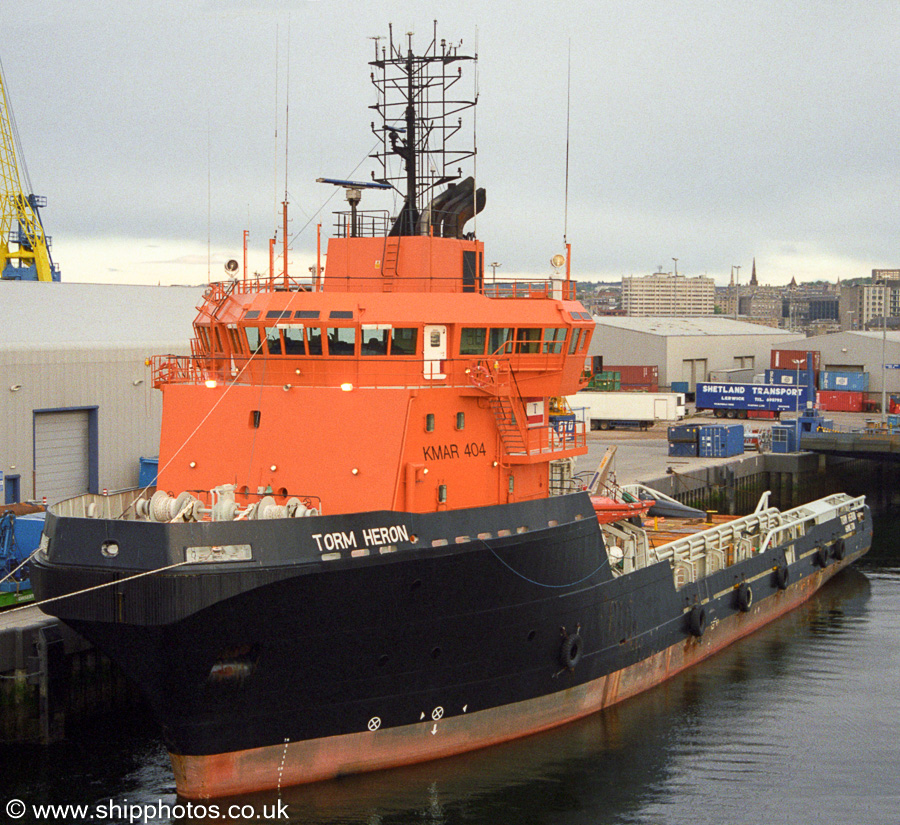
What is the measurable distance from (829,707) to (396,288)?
1104 cm

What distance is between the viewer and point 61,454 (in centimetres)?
2772

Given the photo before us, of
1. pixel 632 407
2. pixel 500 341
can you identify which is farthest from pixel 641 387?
pixel 500 341

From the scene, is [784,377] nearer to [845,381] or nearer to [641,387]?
[845,381]

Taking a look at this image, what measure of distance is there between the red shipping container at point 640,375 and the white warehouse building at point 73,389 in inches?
1658

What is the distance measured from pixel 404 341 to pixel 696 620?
947 centimetres

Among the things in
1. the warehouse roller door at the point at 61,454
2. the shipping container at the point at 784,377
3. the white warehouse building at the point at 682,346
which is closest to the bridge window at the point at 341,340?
the warehouse roller door at the point at 61,454

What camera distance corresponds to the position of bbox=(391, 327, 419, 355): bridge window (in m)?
16.8

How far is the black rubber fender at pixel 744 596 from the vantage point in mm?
24375

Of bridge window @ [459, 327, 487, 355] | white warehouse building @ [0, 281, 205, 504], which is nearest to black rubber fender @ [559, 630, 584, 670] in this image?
bridge window @ [459, 327, 487, 355]

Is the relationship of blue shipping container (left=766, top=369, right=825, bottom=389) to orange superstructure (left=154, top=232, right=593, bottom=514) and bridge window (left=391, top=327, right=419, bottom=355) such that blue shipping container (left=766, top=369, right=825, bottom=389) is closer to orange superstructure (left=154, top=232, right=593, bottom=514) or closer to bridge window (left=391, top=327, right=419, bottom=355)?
orange superstructure (left=154, top=232, right=593, bottom=514)

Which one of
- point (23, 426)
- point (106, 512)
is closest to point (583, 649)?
point (106, 512)

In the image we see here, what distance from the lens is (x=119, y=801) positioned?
15820 millimetres

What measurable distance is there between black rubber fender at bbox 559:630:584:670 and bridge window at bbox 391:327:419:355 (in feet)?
17.8

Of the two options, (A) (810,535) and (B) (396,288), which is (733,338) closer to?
(A) (810,535)
